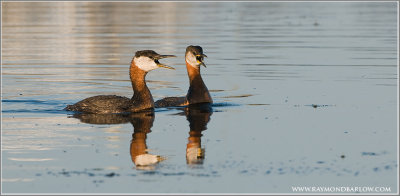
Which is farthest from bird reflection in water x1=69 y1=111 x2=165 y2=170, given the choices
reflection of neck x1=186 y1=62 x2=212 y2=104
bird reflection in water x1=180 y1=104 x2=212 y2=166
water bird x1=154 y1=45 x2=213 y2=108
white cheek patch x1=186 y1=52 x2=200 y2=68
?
white cheek patch x1=186 y1=52 x2=200 y2=68

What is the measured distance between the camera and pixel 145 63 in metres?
17.3

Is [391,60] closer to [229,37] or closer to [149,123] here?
[229,37]

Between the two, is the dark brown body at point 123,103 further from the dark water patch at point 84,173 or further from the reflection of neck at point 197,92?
the dark water patch at point 84,173

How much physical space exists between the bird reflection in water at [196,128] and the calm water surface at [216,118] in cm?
3

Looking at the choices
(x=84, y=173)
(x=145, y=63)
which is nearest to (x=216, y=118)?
(x=145, y=63)

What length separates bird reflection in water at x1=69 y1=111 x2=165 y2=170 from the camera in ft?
40.0

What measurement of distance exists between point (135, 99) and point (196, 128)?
2.55m

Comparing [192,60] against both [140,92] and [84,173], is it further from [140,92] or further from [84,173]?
[84,173]

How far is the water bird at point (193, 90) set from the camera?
1822 centimetres

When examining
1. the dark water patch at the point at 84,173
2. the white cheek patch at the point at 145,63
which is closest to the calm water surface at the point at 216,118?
the dark water patch at the point at 84,173

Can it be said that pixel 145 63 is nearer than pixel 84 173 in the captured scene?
No

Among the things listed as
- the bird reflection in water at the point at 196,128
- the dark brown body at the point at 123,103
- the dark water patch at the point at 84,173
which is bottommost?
the dark water patch at the point at 84,173

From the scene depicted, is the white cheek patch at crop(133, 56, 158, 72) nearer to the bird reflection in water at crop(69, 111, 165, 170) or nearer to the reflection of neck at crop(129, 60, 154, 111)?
the reflection of neck at crop(129, 60, 154, 111)

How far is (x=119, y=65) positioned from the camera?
Result: 26797 mm
